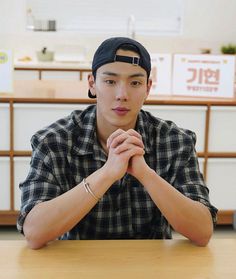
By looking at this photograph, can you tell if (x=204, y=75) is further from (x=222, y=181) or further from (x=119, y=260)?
(x=119, y=260)

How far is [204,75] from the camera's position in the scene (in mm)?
2844

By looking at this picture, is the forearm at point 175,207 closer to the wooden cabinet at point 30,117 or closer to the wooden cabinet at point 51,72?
the wooden cabinet at point 30,117

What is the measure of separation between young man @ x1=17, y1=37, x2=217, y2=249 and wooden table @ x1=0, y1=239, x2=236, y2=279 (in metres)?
0.05

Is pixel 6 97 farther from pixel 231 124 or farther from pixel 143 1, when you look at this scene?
pixel 143 1

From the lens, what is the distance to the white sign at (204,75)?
111 inches

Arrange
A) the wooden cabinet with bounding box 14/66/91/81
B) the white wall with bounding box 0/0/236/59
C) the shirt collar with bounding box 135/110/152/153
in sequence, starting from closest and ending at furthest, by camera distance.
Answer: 1. the shirt collar with bounding box 135/110/152/153
2. the wooden cabinet with bounding box 14/66/91/81
3. the white wall with bounding box 0/0/236/59

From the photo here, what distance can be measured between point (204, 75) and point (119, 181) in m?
1.58

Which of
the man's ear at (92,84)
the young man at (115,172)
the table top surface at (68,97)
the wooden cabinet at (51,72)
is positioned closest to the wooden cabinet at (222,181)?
the table top surface at (68,97)

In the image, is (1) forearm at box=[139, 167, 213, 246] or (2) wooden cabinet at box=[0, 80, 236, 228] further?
(2) wooden cabinet at box=[0, 80, 236, 228]

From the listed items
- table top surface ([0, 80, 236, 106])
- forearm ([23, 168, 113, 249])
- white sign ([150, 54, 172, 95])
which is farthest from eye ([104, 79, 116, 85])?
white sign ([150, 54, 172, 95])

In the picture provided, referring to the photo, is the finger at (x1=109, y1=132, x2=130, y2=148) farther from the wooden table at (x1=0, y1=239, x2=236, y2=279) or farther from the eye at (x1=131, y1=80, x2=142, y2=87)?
the wooden table at (x1=0, y1=239, x2=236, y2=279)

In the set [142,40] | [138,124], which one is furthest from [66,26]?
[138,124]

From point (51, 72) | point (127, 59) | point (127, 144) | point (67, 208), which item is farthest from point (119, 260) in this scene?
point (51, 72)

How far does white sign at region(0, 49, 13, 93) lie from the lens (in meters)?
2.75
